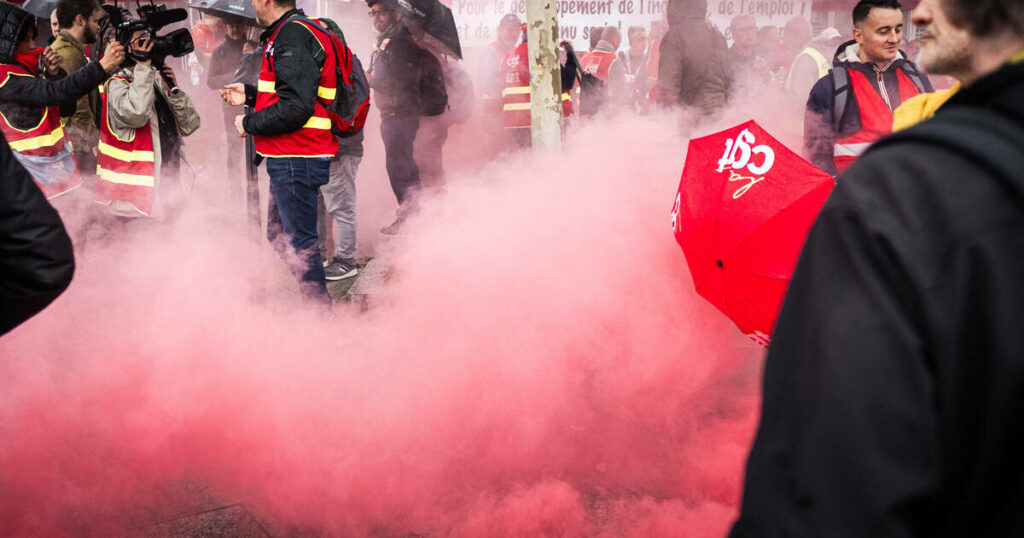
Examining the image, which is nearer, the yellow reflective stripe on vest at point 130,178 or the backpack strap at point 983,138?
the backpack strap at point 983,138

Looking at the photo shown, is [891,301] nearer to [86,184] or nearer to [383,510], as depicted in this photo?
[383,510]

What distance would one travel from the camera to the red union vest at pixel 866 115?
392 centimetres

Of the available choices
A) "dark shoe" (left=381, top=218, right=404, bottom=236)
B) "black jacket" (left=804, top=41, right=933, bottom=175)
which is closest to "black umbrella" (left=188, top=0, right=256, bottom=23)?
"dark shoe" (left=381, top=218, right=404, bottom=236)

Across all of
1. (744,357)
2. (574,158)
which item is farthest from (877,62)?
(574,158)

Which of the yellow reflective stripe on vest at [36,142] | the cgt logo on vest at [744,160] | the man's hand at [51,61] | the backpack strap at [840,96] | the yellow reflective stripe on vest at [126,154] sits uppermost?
the man's hand at [51,61]

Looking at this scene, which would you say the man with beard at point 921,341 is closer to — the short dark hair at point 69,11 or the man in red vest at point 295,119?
the man in red vest at point 295,119

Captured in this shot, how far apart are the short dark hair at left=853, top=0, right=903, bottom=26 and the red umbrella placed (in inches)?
54.1

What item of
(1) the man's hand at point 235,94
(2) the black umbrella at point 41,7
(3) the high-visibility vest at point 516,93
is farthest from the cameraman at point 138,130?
A: (3) the high-visibility vest at point 516,93

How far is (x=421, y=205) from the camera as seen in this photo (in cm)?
638

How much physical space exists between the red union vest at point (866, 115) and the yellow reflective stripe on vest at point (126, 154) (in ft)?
12.9

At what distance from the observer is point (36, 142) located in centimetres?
495

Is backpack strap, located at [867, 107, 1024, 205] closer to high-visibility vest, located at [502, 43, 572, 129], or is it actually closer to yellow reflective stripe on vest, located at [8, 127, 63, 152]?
yellow reflective stripe on vest, located at [8, 127, 63, 152]

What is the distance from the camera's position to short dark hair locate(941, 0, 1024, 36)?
38.9 inches

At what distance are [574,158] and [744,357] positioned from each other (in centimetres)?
186
